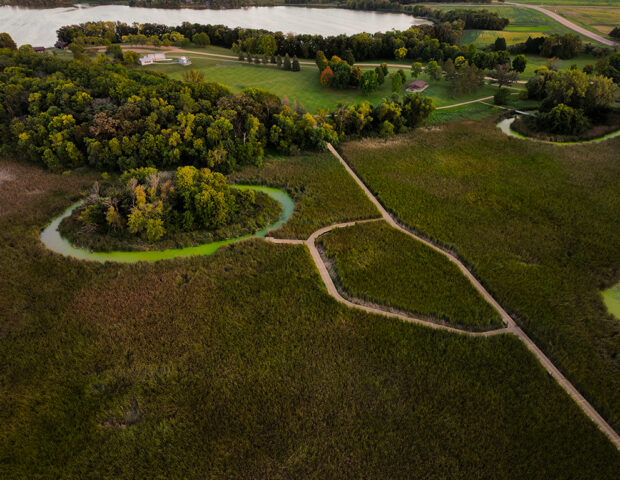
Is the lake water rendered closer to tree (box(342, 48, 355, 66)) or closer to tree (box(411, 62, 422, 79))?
tree (box(342, 48, 355, 66))

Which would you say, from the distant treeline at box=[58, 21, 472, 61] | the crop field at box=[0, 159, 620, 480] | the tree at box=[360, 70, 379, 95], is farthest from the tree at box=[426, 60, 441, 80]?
the crop field at box=[0, 159, 620, 480]

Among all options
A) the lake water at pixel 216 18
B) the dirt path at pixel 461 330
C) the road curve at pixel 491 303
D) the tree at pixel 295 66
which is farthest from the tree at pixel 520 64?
the dirt path at pixel 461 330

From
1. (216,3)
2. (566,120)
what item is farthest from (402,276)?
(216,3)

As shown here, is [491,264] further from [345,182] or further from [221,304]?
[221,304]

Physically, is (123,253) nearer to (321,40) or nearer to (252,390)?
(252,390)

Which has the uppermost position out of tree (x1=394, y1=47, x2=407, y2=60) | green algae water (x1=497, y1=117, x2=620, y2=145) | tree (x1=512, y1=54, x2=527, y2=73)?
tree (x1=394, y1=47, x2=407, y2=60)

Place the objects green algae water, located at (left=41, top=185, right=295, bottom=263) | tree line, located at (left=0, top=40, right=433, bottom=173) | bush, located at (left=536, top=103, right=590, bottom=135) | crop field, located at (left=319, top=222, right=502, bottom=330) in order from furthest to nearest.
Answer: bush, located at (left=536, top=103, right=590, bottom=135)
tree line, located at (left=0, top=40, right=433, bottom=173)
green algae water, located at (left=41, top=185, right=295, bottom=263)
crop field, located at (left=319, top=222, right=502, bottom=330)

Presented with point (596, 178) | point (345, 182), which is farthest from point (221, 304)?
point (596, 178)
